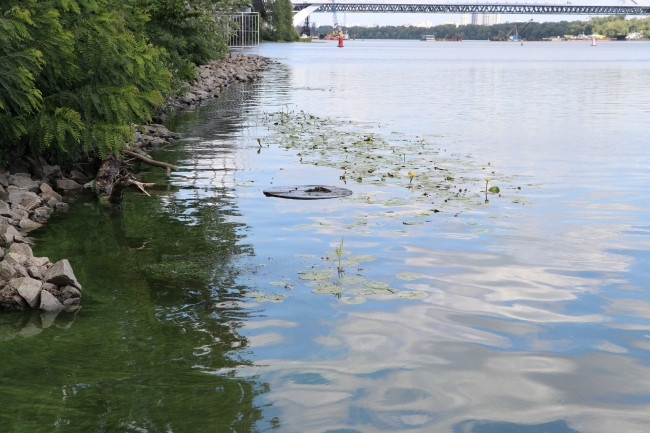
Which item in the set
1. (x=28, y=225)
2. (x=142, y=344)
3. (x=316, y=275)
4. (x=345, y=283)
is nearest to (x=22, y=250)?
(x=142, y=344)

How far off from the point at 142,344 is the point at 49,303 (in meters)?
1.38

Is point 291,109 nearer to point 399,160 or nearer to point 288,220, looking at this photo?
point 399,160

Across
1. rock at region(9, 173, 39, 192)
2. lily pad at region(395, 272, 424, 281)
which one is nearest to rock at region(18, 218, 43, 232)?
rock at region(9, 173, 39, 192)

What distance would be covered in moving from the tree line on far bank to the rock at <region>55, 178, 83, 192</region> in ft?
1.38

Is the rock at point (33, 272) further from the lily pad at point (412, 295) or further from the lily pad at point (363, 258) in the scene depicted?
the lily pad at point (412, 295)

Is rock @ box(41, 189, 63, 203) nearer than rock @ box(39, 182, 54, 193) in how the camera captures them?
Yes

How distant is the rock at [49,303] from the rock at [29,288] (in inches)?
2.8

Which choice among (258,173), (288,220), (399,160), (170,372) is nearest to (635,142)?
(399,160)

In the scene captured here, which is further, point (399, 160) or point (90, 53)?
point (399, 160)

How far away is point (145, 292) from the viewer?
352 inches

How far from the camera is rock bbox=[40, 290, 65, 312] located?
27.4ft

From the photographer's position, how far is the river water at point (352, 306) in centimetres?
634

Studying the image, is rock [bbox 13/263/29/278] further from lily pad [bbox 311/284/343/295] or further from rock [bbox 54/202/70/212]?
rock [bbox 54/202/70/212]

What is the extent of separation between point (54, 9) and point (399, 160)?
771 cm
